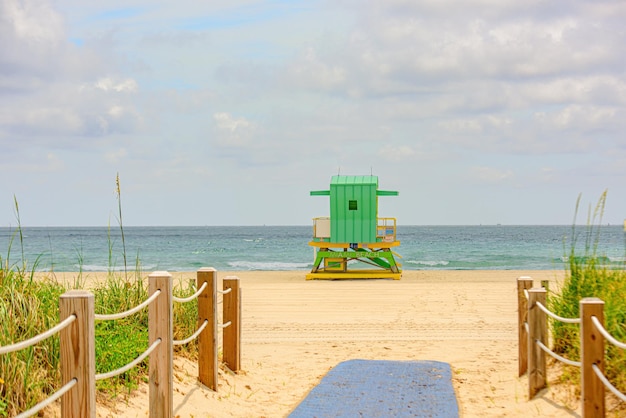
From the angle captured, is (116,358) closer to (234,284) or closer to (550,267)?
(234,284)

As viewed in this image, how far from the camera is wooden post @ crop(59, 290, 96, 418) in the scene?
4.25 m

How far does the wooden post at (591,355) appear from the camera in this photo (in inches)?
218

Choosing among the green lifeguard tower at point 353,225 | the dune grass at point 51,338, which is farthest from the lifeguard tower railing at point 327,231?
the dune grass at point 51,338

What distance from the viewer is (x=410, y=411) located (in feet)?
22.2

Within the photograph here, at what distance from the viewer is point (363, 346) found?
35.1ft

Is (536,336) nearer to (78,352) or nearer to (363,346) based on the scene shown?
(363,346)

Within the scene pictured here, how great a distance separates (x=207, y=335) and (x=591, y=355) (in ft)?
11.4

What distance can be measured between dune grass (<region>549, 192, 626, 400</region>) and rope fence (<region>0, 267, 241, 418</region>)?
333 centimetres

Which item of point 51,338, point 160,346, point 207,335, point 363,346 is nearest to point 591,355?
point 160,346

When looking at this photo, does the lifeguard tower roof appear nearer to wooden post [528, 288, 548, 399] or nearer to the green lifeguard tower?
the green lifeguard tower

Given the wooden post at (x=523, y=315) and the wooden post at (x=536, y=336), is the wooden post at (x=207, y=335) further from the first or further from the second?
the wooden post at (x=523, y=315)

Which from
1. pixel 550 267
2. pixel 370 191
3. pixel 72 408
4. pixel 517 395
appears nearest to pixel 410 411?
pixel 517 395

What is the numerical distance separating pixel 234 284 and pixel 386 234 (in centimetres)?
1448

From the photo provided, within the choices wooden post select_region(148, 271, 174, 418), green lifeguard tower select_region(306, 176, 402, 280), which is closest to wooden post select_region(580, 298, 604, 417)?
wooden post select_region(148, 271, 174, 418)
